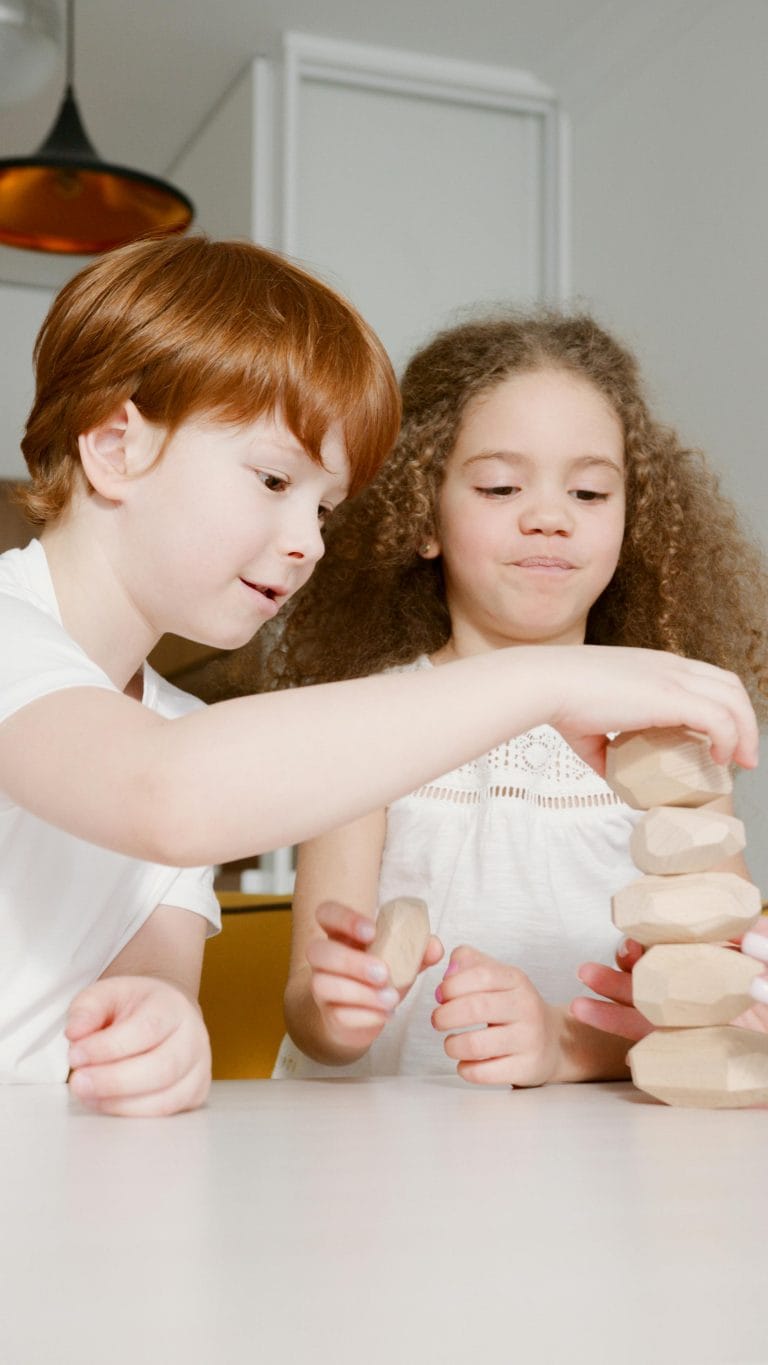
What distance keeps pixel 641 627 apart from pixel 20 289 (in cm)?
442

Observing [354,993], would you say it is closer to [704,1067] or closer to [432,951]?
[432,951]

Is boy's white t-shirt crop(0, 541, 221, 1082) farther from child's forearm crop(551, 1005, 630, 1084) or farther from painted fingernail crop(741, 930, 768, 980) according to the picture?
painted fingernail crop(741, 930, 768, 980)

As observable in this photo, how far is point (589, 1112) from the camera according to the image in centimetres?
68

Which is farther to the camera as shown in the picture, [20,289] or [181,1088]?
Result: [20,289]

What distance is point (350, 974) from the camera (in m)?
0.76

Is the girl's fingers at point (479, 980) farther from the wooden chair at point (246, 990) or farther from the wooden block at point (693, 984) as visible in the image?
the wooden chair at point (246, 990)

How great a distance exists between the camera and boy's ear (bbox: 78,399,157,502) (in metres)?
0.90

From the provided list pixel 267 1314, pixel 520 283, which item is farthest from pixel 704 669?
pixel 520 283

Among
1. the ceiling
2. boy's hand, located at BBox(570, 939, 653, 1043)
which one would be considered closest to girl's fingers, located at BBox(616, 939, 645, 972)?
boy's hand, located at BBox(570, 939, 653, 1043)

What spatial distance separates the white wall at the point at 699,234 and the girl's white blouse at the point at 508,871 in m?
1.48

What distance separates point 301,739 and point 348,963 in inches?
7.1

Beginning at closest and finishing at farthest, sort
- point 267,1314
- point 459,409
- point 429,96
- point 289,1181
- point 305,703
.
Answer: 1. point 267,1314
2. point 289,1181
3. point 305,703
4. point 459,409
5. point 429,96

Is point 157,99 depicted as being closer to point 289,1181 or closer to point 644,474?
point 644,474

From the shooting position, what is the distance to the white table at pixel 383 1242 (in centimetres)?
30
